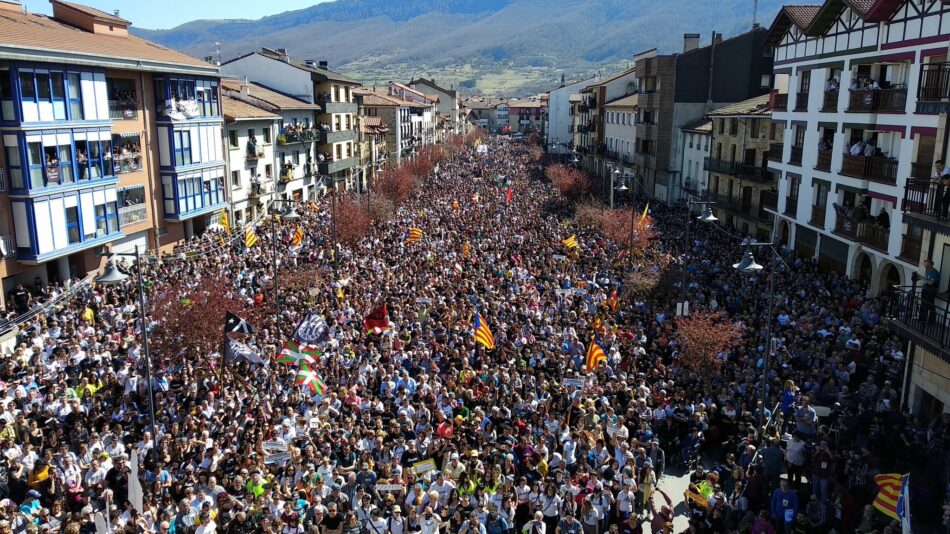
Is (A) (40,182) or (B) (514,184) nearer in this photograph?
(A) (40,182)

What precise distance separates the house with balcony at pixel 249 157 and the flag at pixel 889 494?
39243 millimetres

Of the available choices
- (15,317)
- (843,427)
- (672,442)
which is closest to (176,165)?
(15,317)

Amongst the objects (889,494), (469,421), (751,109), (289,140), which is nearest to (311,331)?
(469,421)

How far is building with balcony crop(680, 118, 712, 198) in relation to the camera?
171 feet

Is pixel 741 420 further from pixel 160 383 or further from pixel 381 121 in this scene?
pixel 381 121

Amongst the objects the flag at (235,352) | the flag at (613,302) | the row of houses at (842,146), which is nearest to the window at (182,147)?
the flag at (235,352)

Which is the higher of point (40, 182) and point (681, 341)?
point (40, 182)

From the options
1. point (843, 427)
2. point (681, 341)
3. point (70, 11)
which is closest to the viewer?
point (843, 427)

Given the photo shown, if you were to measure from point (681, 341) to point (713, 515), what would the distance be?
27.1 feet

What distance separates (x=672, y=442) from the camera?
17.3 metres

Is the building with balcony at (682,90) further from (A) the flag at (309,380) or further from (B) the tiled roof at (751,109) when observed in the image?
(A) the flag at (309,380)

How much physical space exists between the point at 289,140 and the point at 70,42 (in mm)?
23090

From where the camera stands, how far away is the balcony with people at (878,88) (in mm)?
26703

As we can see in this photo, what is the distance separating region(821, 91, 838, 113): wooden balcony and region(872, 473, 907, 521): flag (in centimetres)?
2243
